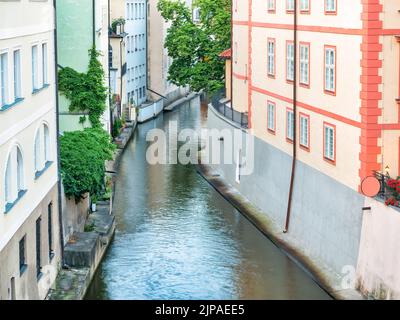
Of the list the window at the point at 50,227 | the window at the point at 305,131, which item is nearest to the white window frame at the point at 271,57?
the window at the point at 305,131

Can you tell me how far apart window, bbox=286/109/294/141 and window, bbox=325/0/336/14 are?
214 inches

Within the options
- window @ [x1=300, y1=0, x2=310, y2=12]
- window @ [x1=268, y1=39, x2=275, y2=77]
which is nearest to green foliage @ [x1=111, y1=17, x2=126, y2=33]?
window @ [x1=268, y1=39, x2=275, y2=77]

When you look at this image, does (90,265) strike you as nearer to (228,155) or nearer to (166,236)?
(166,236)

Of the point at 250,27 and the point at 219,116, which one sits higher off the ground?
the point at 250,27

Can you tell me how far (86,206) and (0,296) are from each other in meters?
15.5

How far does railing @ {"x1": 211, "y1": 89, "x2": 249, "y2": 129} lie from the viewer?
47.4 m

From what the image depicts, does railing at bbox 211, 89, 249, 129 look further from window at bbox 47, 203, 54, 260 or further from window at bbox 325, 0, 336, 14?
window at bbox 47, 203, 54, 260

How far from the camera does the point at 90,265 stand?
3167 centimetres

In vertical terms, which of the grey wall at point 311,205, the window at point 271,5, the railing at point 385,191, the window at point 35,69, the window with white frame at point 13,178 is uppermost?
the window at point 271,5

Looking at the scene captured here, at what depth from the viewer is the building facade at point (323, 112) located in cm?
2997

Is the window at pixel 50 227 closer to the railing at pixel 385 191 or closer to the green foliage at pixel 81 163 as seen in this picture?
the green foliage at pixel 81 163

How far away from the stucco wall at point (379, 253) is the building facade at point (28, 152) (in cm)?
812
